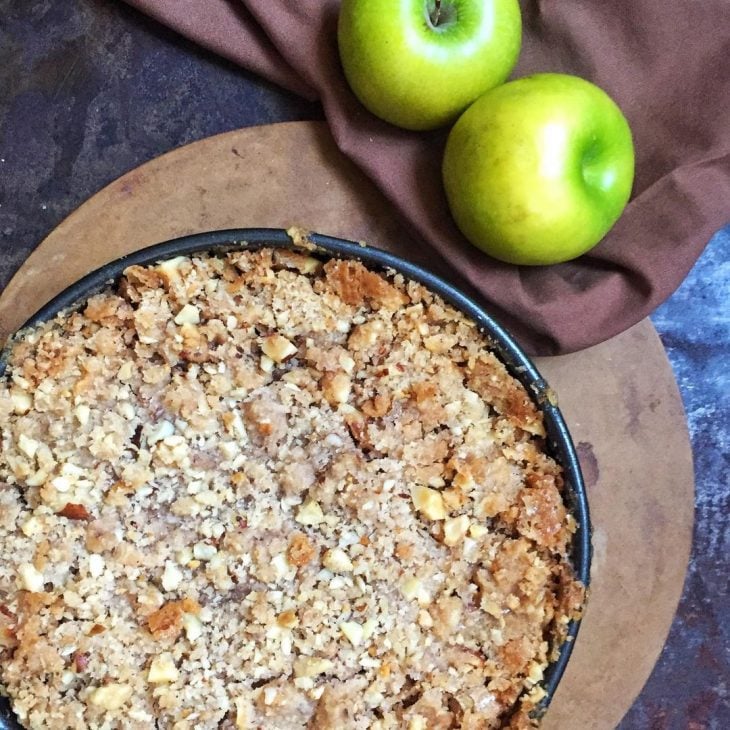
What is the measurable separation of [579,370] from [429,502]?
32cm

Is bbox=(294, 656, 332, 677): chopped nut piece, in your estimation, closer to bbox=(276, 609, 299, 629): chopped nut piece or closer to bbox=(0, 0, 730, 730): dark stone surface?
bbox=(276, 609, 299, 629): chopped nut piece

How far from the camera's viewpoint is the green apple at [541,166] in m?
1.03

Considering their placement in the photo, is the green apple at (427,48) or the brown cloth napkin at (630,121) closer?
the green apple at (427,48)

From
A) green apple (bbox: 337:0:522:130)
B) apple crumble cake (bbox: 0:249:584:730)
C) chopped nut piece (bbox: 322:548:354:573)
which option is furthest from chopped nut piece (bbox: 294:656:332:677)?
green apple (bbox: 337:0:522:130)

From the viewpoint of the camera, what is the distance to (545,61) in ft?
3.92

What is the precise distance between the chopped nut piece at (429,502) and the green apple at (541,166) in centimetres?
34

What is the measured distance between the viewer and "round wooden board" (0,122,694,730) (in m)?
1.18

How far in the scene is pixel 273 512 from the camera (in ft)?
3.51

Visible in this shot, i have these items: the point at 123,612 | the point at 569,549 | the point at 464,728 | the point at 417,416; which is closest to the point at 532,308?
the point at 417,416

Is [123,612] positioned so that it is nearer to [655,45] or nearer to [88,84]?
[88,84]

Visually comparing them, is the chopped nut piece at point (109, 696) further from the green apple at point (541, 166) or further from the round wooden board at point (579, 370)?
the green apple at point (541, 166)

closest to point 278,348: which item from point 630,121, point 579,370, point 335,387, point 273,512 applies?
point 335,387

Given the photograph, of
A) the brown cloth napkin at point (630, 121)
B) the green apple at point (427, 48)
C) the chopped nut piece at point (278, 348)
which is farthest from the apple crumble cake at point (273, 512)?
the green apple at point (427, 48)

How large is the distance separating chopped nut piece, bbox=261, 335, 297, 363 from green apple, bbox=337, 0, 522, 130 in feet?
1.14
